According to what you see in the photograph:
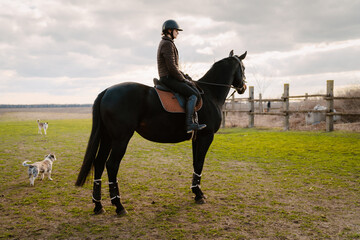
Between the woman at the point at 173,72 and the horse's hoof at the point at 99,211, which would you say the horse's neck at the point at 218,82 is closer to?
the woman at the point at 173,72

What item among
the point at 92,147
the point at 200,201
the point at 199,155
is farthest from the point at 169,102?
the point at 200,201

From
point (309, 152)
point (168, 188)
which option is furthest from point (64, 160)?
point (309, 152)

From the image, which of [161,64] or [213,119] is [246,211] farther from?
[161,64]

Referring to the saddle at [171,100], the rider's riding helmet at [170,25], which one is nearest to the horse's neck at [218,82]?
the saddle at [171,100]

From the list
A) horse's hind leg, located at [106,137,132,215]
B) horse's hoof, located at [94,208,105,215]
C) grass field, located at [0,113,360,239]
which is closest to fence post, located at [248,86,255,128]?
grass field, located at [0,113,360,239]

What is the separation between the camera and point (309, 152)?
9156 mm

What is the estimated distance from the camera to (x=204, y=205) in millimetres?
4410

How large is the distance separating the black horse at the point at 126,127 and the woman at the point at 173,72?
27 cm

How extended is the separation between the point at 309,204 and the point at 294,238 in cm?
142

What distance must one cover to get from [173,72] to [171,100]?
1.61 ft

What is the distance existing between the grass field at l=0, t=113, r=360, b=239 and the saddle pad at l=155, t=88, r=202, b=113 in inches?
66.4

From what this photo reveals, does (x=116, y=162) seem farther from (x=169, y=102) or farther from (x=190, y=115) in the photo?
(x=190, y=115)

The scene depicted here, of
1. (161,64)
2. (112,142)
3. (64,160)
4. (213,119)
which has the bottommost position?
(64,160)

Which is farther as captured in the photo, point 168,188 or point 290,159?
point 290,159
